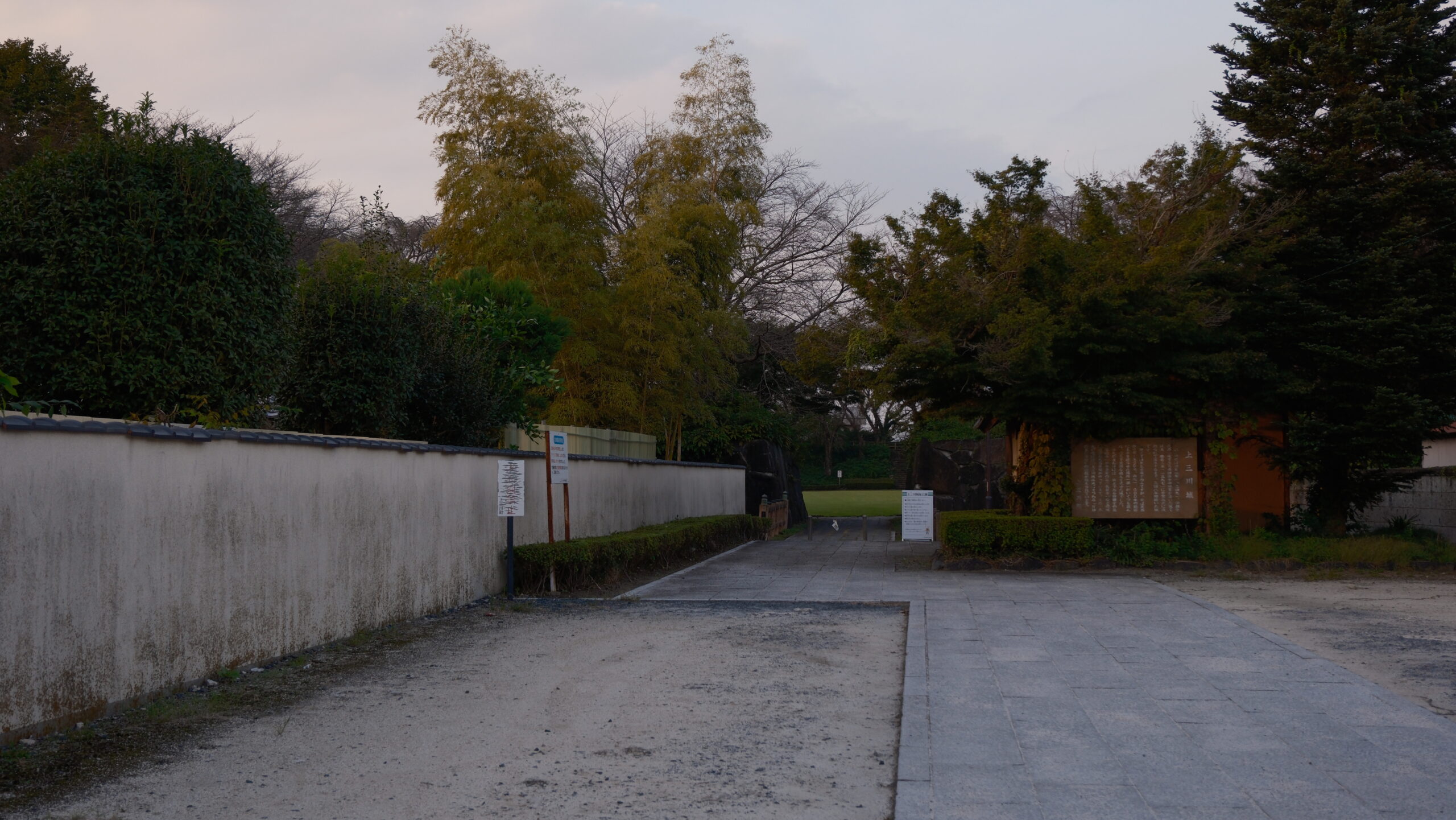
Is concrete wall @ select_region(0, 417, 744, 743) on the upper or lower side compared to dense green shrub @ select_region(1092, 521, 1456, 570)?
upper

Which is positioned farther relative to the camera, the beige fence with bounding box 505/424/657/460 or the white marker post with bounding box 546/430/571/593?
the beige fence with bounding box 505/424/657/460

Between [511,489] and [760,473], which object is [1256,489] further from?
[760,473]

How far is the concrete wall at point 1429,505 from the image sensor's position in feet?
48.1

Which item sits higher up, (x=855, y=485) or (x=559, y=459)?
(x=559, y=459)

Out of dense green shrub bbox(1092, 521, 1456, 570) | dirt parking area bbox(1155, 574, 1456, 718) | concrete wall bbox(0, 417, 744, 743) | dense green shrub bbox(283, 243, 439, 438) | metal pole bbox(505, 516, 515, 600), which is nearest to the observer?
concrete wall bbox(0, 417, 744, 743)

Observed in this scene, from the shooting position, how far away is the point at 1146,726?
5371mm

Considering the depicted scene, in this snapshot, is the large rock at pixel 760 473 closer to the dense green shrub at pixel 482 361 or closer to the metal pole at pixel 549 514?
the dense green shrub at pixel 482 361

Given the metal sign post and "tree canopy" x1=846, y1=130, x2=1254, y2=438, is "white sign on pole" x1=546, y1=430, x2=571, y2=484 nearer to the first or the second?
the metal sign post

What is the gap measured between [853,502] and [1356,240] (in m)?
27.0

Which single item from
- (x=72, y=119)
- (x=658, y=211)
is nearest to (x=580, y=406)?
(x=658, y=211)

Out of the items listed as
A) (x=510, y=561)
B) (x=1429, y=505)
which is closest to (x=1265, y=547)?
(x=1429, y=505)

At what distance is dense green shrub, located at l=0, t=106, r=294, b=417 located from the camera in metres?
6.73

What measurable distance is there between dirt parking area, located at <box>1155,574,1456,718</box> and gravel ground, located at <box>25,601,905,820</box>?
301cm

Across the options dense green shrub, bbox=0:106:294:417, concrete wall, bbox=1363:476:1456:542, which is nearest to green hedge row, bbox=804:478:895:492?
concrete wall, bbox=1363:476:1456:542
